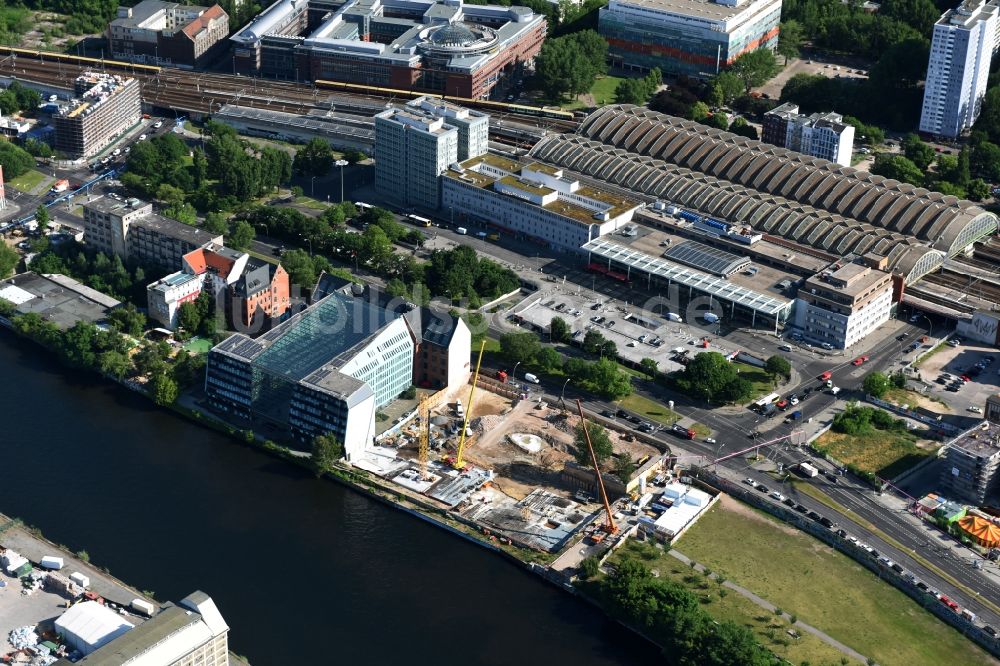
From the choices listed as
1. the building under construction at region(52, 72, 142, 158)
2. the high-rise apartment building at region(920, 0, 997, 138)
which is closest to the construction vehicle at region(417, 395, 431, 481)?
the building under construction at region(52, 72, 142, 158)

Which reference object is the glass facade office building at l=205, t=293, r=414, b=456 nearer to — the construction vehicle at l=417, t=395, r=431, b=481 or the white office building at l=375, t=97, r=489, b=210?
the construction vehicle at l=417, t=395, r=431, b=481

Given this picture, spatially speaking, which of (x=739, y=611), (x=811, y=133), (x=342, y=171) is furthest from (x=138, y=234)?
(x=811, y=133)

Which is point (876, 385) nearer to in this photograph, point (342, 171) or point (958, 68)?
point (958, 68)

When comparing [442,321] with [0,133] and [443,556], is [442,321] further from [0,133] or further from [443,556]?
[0,133]

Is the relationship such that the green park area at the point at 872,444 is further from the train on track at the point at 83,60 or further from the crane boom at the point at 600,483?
the train on track at the point at 83,60

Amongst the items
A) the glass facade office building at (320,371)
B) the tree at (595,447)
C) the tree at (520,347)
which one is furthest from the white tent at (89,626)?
the tree at (520,347)
